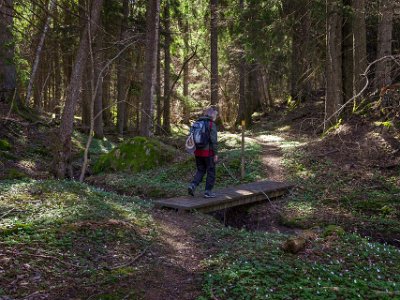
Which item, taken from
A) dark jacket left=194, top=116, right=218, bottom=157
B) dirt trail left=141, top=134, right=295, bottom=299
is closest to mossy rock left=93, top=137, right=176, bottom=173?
dirt trail left=141, top=134, right=295, bottom=299

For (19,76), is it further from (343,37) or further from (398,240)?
(398,240)

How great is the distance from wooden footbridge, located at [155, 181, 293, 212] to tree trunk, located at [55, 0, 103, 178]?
439 cm

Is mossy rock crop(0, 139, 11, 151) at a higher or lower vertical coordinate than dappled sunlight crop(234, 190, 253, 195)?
higher

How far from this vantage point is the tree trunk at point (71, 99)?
1233 cm

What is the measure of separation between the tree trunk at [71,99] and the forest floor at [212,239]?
149cm

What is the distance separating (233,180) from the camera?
43.9ft

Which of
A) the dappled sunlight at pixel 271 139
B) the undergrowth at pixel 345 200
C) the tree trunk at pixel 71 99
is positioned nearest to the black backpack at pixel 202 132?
the undergrowth at pixel 345 200

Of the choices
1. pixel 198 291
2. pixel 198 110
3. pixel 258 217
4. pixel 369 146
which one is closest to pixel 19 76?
pixel 258 217

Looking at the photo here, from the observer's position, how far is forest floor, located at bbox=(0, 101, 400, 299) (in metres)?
5.13

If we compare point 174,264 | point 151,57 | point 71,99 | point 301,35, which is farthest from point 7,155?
point 301,35

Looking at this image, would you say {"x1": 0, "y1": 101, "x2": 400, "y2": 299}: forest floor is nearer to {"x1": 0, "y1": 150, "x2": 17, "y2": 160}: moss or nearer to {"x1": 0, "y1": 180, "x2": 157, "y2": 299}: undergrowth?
{"x1": 0, "y1": 180, "x2": 157, "y2": 299}: undergrowth

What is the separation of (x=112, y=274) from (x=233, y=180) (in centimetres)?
834

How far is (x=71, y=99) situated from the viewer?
12.4 m

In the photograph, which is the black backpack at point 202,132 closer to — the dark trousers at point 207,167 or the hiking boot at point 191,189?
the dark trousers at point 207,167
